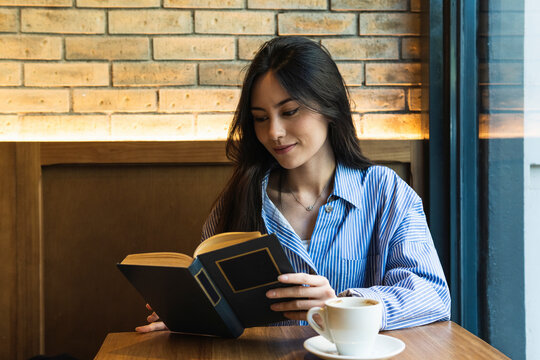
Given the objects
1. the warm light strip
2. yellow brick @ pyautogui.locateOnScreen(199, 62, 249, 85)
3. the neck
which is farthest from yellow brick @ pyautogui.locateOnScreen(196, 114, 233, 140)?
the neck

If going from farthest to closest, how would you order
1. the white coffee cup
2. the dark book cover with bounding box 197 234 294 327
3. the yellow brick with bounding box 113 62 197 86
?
the yellow brick with bounding box 113 62 197 86
the dark book cover with bounding box 197 234 294 327
the white coffee cup

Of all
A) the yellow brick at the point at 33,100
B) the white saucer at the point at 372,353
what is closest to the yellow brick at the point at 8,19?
the yellow brick at the point at 33,100

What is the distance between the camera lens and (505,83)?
1629 mm

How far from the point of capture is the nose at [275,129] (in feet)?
4.70

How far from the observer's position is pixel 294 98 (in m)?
1.43

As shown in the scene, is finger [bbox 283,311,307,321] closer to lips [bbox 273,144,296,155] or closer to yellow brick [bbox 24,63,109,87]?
lips [bbox 273,144,296,155]

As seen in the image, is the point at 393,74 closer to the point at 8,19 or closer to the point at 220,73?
the point at 220,73

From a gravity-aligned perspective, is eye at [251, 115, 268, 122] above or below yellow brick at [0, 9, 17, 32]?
below

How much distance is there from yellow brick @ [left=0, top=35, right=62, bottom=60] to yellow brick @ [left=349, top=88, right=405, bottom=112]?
43.5 inches

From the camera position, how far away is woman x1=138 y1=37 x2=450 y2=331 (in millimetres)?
1380

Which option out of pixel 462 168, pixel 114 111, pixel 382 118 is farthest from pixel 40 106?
pixel 462 168

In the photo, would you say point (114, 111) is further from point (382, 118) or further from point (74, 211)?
point (382, 118)

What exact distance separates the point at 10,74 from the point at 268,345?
4.96 feet

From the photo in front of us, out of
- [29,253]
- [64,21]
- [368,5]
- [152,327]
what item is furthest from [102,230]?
[368,5]
